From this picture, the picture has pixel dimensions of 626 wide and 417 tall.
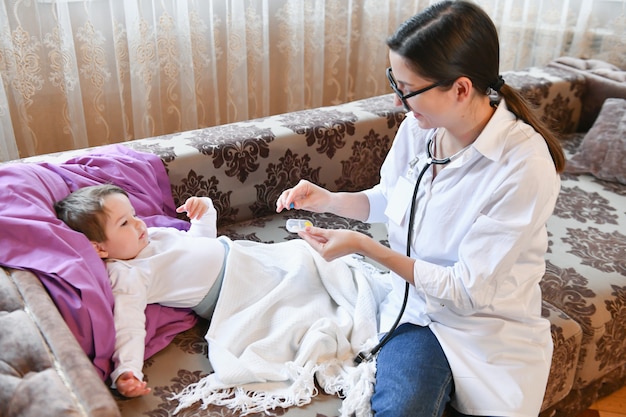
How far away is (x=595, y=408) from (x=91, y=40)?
6.84ft

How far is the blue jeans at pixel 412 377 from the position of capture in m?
1.30

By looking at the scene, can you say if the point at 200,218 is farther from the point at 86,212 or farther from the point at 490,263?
the point at 490,263

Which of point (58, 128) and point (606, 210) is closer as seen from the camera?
point (606, 210)

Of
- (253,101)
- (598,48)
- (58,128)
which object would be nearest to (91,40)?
(58,128)

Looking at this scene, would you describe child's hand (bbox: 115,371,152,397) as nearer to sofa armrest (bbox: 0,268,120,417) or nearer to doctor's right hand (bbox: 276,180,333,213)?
sofa armrest (bbox: 0,268,120,417)

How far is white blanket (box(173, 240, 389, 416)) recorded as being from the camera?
1.36 meters

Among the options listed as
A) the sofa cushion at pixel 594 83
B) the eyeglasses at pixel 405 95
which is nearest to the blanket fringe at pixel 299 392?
the eyeglasses at pixel 405 95

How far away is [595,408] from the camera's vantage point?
1888 mm

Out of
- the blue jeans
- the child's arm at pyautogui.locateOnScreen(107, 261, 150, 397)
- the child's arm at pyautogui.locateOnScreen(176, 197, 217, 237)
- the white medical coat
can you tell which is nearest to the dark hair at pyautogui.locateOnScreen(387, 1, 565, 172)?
the white medical coat

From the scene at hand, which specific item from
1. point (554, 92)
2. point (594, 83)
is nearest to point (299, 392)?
point (554, 92)

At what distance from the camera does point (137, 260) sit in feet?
4.95

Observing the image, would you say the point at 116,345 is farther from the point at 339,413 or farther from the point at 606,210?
the point at 606,210

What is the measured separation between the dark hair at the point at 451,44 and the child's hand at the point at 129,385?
0.86 m

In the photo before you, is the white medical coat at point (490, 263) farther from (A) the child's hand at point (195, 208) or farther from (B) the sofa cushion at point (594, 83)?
(B) the sofa cushion at point (594, 83)
